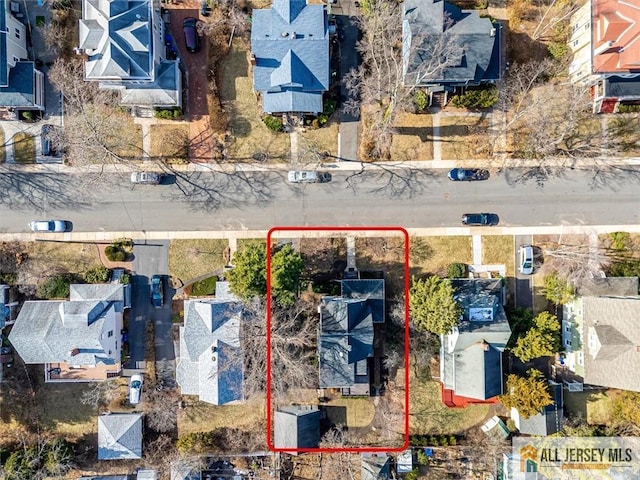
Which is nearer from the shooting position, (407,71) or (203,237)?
(407,71)

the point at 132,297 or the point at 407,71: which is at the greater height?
the point at 407,71

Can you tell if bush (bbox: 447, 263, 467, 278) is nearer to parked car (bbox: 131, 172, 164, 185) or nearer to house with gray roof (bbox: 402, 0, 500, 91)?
house with gray roof (bbox: 402, 0, 500, 91)

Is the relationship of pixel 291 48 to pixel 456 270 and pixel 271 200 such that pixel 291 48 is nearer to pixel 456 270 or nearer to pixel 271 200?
pixel 271 200

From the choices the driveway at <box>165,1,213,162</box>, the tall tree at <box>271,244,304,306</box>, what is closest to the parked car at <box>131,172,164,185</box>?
the driveway at <box>165,1,213,162</box>

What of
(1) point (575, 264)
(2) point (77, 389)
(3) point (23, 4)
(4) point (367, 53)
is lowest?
(2) point (77, 389)

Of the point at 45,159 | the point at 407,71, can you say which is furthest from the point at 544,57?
the point at 45,159

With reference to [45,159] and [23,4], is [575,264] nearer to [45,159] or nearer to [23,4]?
[45,159]
